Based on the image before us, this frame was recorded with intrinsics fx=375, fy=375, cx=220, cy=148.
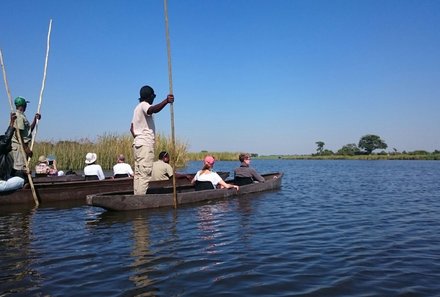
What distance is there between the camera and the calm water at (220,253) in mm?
4188

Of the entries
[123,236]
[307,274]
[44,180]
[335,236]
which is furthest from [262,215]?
[44,180]

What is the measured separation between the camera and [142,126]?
29.8 feet

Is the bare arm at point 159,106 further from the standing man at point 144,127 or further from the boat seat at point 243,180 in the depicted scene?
the boat seat at point 243,180

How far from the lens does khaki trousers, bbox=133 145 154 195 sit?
916 centimetres

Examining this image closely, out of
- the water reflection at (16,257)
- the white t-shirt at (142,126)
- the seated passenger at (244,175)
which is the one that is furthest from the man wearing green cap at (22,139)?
the seated passenger at (244,175)

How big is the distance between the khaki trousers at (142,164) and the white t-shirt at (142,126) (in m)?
0.15

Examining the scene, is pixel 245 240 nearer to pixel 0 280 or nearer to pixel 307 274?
pixel 307 274

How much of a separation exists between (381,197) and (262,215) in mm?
6244

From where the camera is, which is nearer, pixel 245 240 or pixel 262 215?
pixel 245 240

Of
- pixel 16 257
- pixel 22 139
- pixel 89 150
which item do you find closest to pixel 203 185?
pixel 22 139

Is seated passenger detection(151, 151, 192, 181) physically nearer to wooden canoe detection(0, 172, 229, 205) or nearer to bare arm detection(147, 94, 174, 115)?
wooden canoe detection(0, 172, 229, 205)

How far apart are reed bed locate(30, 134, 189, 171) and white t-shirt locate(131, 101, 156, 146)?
56.2ft

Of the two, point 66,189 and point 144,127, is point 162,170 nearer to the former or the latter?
point 66,189

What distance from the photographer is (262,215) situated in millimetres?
9328
